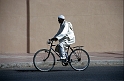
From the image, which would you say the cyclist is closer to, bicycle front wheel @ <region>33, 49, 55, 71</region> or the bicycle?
the bicycle

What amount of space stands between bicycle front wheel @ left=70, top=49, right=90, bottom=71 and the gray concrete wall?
6.69 meters

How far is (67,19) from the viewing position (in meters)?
18.4

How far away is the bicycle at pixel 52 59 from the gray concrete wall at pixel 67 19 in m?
6.76

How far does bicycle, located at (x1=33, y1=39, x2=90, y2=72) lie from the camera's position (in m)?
11.4

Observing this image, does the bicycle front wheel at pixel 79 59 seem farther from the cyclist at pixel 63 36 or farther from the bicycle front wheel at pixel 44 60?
the bicycle front wheel at pixel 44 60

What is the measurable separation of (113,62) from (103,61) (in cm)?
37

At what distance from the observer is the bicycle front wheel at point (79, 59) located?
1154 cm

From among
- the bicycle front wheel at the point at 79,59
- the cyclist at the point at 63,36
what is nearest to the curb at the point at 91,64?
the bicycle front wheel at the point at 79,59

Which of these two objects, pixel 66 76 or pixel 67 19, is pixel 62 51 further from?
pixel 67 19

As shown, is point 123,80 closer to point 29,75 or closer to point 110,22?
point 29,75

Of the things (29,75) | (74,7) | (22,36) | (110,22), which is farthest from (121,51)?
(29,75)

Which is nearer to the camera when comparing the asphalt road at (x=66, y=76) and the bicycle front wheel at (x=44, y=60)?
the asphalt road at (x=66, y=76)

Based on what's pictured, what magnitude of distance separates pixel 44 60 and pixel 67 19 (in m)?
7.06

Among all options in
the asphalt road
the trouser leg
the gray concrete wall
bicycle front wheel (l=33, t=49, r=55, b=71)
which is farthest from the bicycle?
the gray concrete wall
